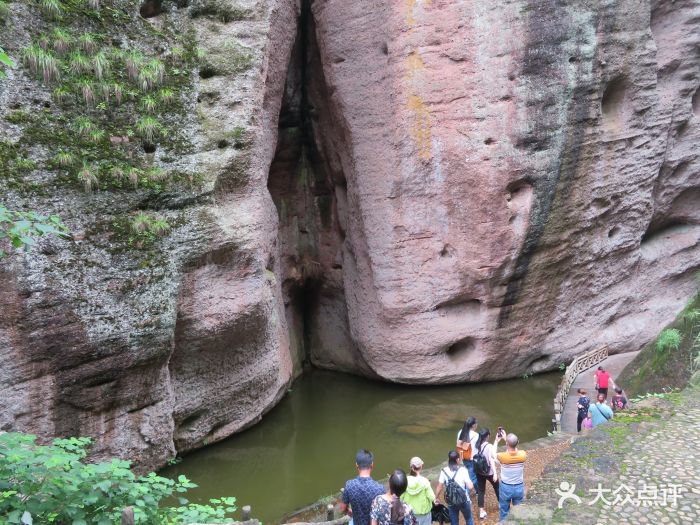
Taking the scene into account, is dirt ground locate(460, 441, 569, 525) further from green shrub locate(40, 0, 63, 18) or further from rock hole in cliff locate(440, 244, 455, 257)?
green shrub locate(40, 0, 63, 18)

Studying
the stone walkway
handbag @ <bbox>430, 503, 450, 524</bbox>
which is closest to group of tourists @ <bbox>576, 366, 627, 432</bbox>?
the stone walkway

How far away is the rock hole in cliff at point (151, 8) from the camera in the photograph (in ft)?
26.6

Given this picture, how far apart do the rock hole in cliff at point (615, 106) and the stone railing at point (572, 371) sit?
13.5 feet

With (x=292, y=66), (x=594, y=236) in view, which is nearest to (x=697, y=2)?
(x=594, y=236)

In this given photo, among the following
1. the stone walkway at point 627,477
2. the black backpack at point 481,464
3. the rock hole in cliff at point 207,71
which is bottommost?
the black backpack at point 481,464

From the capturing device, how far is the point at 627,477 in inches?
191

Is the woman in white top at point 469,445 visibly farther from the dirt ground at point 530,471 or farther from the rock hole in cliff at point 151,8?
the rock hole in cliff at point 151,8

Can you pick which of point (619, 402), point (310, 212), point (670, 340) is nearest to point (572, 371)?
point (670, 340)

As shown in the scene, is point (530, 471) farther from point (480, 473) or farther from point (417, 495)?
point (417, 495)

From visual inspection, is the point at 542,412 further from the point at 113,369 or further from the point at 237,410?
the point at 113,369

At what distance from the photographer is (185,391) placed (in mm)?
8273

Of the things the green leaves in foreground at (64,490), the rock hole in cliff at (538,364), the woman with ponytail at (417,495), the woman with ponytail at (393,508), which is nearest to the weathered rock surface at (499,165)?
the rock hole in cliff at (538,364)

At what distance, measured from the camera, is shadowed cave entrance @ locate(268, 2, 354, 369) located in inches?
456

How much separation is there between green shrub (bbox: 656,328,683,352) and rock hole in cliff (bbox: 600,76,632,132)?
13.2ft
